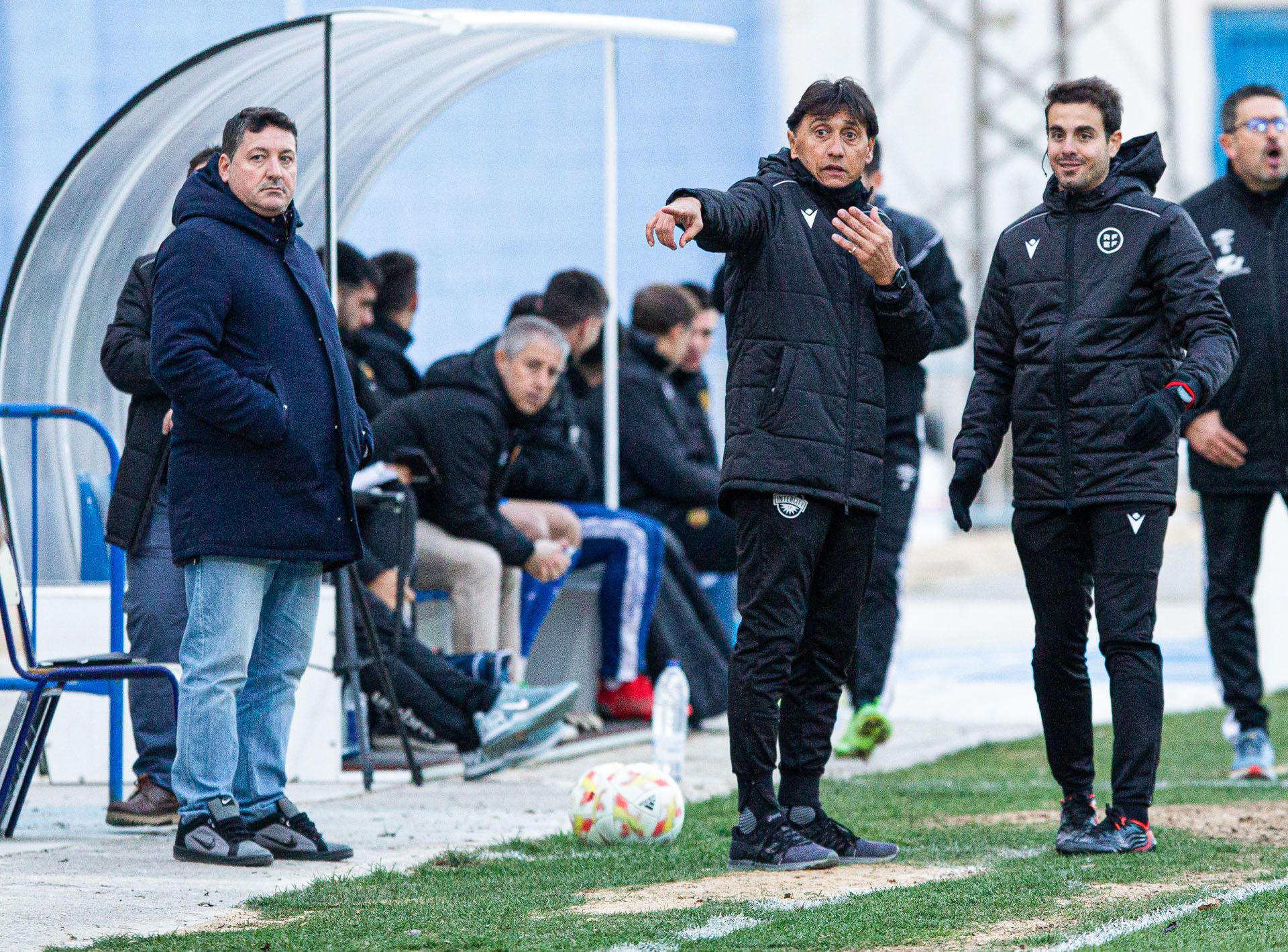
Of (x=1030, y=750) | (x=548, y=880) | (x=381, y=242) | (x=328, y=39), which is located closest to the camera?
(x=548, y=880)

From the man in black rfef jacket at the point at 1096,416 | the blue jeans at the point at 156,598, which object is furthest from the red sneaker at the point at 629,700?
the man in black rfef jacket at the point at 1096,416

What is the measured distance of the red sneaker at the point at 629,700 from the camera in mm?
8867

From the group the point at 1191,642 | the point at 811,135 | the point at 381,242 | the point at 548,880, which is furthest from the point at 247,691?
the point at 381,242

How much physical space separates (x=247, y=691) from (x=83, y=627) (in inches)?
69.8

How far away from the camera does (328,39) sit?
270 inches

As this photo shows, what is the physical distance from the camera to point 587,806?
5684 mm

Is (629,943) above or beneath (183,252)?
beneath

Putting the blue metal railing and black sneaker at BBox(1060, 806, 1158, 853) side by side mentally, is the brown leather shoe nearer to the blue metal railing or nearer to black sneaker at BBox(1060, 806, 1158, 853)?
the blue metal railing

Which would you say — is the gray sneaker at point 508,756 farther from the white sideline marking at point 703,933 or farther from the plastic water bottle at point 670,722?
the white sideline marking at point 703,933

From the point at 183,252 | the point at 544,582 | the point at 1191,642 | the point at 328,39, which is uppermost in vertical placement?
the point at 328,39

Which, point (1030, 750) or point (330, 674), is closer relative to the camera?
point (330, 674)

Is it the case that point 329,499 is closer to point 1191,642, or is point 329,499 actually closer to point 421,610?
point 421,610

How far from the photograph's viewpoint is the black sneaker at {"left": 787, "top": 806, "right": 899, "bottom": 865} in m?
5.27

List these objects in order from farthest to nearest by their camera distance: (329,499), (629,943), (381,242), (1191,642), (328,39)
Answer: (381,242)
(1191,642)
(328,39)
(329,499)
(629,943)
